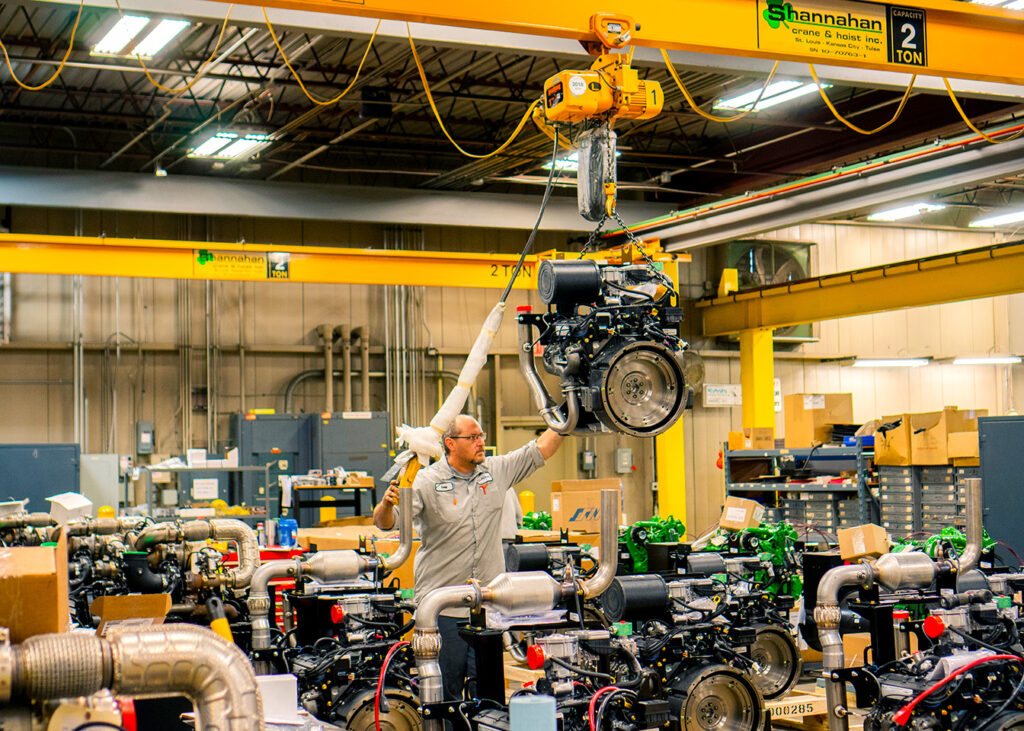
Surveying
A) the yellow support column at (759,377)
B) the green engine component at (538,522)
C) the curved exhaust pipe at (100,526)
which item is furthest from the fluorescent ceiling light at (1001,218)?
the curved exhaust pipe at (100,526)

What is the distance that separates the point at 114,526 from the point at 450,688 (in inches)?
111

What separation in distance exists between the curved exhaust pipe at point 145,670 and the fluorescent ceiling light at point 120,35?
794cm

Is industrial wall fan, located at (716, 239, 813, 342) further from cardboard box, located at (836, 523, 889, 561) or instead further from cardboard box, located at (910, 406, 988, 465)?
cardboard box, located at (836, 523, 889, 561)

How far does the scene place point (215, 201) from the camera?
1170cm

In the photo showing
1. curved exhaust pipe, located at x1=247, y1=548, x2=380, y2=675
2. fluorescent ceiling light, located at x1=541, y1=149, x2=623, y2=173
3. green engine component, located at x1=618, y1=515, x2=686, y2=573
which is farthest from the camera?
fluorescent ceiling light, located at x1=541, y1=149, x2=623, y2=173

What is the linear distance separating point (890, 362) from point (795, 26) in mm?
13130

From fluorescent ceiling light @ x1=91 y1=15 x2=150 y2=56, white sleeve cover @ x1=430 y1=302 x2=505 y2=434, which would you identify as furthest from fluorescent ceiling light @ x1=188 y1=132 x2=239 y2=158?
white sleeve cover @ x1=430 y1=302 x2=505 y2=434

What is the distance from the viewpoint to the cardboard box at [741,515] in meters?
7.17

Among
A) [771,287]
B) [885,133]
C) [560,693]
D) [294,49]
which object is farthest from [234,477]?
[560,693]

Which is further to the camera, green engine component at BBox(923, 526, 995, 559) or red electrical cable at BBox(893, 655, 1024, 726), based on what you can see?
green engine component at BBox(923, 526, 995, 559)

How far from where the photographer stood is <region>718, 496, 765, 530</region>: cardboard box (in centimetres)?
717

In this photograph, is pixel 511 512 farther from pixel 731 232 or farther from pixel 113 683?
pixel 113 683

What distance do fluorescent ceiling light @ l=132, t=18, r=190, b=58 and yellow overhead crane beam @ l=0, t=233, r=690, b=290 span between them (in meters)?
1.84

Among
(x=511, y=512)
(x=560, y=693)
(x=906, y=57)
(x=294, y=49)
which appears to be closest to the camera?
(x=560, y=693)
